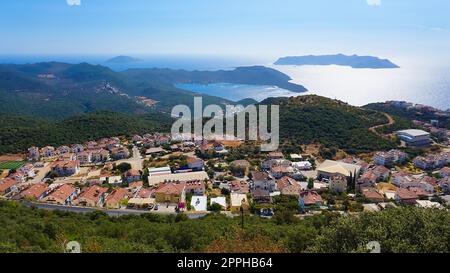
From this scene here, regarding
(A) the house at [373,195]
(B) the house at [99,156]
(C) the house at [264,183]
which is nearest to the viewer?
(A) the house at [373,195]

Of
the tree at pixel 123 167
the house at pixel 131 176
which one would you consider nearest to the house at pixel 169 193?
the house at pixel 131 176

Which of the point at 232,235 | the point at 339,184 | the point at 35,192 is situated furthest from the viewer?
the point at 339,184

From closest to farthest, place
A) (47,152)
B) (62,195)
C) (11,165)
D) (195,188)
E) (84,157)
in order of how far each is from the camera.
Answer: (62,195) < (195,188) < (11,165) < (84,157) < (47,152)

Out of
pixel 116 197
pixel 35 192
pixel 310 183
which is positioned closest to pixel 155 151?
pixel 116 197

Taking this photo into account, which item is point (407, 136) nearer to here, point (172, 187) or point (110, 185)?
point (172, 187)

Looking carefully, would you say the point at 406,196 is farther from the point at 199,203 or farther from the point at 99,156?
the point at 99,156

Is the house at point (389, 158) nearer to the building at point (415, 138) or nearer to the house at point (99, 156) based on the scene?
the building at point (415, 138)
